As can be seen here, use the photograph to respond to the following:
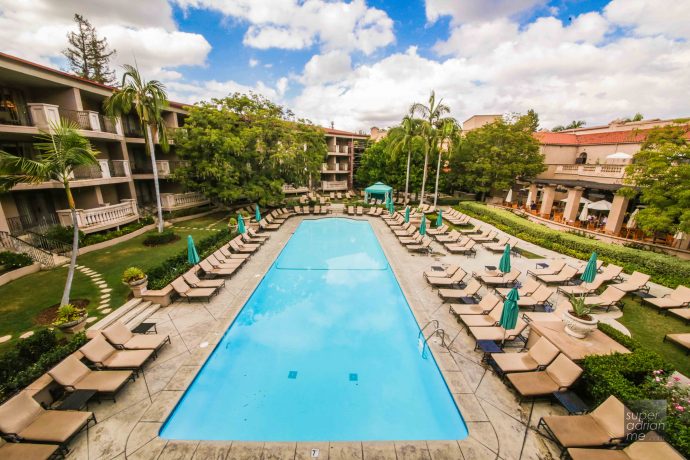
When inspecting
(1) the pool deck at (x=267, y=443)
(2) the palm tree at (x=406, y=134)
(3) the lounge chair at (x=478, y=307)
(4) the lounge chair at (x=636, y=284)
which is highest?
(2) the palm tree at (x=406, y=134)

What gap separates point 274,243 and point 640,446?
17.4 m

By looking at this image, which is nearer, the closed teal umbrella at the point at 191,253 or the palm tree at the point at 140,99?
the closed teal umbrella at the point at 191,253

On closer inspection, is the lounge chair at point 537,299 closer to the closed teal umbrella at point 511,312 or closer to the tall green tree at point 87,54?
the closed teal umbrella at point 511,312

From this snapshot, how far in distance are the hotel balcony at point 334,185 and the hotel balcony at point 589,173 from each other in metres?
24.9

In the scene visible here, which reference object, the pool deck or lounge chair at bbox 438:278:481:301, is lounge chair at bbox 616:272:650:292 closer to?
lounge chair at bbox 438:278:481:301

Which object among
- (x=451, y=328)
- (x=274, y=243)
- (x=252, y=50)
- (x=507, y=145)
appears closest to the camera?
(x=451, y=328)

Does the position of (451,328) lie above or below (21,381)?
below

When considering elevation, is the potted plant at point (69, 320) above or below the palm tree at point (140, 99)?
below

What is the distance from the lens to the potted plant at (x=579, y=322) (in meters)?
7.28

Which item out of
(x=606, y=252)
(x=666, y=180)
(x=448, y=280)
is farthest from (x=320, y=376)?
(x=666, y=180)

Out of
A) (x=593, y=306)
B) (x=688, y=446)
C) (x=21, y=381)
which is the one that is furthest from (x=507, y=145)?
(x=21, y=381)

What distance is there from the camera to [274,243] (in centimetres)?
1880

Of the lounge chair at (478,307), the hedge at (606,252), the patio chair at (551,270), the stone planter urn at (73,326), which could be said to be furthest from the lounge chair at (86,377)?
the hedge at (606,252)

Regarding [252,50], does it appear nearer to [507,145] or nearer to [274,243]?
[274,243]
